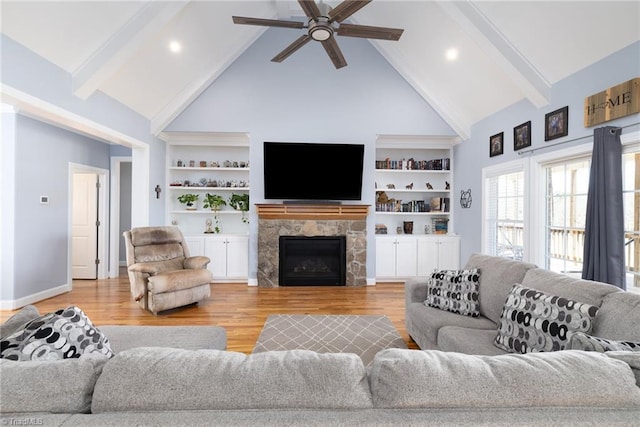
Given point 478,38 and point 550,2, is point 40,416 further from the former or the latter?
point 478,38

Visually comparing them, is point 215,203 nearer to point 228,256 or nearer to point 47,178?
point 228,256

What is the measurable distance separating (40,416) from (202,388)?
383 millimetres

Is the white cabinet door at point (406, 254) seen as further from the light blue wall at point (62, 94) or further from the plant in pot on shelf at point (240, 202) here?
the light blue wall at point (62, 94)

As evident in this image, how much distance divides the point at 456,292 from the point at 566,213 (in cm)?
178

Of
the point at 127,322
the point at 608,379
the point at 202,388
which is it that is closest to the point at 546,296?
the point at 608,379

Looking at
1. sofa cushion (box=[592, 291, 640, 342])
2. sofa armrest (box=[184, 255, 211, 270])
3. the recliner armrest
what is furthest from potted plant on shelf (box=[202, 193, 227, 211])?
sofa cushion (box=[592, 291, 640, 342])

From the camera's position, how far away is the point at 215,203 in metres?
5.56

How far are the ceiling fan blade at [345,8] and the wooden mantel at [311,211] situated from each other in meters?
2.91

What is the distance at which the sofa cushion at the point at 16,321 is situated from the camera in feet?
4.29

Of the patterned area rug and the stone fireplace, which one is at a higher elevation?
the stone fireplace

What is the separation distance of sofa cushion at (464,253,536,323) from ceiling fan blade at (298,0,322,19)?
2.58 meters

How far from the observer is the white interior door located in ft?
18.0

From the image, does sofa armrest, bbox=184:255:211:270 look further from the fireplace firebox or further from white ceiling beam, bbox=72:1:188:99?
white ceiling beam, bbox=72:1:188:99

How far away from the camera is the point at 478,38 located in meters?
3.54
